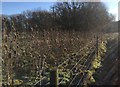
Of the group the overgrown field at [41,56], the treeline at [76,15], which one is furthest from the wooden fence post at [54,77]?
the treeline at [76,15]

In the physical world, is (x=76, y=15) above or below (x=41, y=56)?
above

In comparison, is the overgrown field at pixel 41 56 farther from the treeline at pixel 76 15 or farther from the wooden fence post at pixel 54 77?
the treeline at pixel 76 15

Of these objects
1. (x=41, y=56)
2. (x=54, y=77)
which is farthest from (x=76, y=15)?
(x=54, y=77)

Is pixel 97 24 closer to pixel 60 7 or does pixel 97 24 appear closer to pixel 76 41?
pixel 60 7

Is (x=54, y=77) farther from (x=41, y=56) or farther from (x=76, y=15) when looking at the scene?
(x=76, y=15)

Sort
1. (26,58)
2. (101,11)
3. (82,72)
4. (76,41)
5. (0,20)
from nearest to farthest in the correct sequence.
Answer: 1. (0,20)
2. (82,72)
3. (26,58)
4. (76,41)
5. (101,11)

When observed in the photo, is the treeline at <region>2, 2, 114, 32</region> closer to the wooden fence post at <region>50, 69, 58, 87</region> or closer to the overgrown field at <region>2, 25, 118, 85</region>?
the overgrown field at <region>2, 25, 118, 85</region>

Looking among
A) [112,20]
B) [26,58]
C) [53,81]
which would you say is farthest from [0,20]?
[112,20]

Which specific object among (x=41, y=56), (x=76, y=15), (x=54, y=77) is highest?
(x=76, y=15)

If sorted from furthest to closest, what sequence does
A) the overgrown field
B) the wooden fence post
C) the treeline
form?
the treeline
the overgrown field
the wooden fence post

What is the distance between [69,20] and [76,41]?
23.7m

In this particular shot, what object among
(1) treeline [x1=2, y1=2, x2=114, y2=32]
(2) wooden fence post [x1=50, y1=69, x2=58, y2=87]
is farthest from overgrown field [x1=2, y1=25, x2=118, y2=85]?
(1) treeline [x1=2, y1=2, x2=114, y2=32]

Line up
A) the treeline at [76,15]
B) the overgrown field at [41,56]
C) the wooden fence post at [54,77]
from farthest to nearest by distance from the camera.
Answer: the treeline at [76,15] < the overgrown field at [41,56] < the wooden fence post at [54,77]

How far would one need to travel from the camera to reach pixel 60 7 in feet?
135
